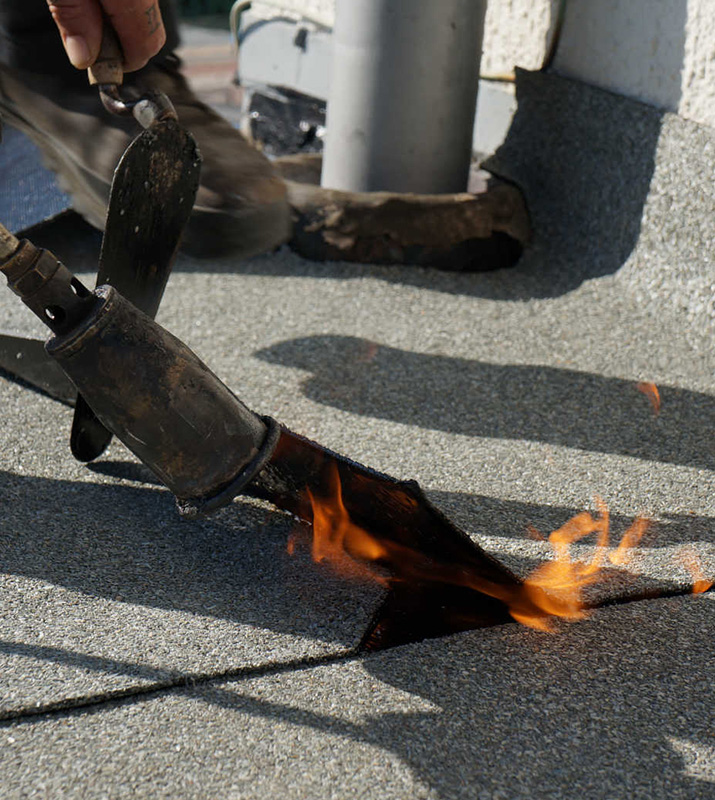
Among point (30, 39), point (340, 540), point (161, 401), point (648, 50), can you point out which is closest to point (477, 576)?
point (340, 540)

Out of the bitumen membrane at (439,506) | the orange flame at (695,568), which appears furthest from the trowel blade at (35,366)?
the orange flame at (695,568)

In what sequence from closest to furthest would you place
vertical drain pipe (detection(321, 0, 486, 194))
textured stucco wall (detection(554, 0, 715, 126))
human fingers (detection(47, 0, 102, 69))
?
human fingers (detection(47, 0, 102, 69))
textured stucco wall (detection(554, 0, 715, 126))
vertical drain pipe (detection(321, 0, 486, 194))

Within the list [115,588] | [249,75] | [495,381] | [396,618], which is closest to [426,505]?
[396,618]

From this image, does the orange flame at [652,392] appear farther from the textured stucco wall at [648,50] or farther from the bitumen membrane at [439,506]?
the textured stucco wall at [648,50]

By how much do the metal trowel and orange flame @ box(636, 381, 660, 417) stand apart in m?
A: 1.34

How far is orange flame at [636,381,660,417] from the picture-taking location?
9.16 feet

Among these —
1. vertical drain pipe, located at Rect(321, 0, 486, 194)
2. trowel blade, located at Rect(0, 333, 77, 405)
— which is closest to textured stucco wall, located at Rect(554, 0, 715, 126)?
vertical drain pipe, located at Rect(321, 0, 486, 194)

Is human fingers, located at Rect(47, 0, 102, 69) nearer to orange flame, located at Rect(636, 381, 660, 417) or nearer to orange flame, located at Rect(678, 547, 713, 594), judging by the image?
orange flame, located at Rect(678, 547, 713, 594)

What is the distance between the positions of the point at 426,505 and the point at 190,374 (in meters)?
0.48

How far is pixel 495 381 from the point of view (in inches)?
115

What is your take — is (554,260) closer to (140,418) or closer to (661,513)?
(661,513)

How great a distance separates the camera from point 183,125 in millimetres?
2812

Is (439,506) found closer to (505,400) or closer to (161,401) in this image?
(505,400)

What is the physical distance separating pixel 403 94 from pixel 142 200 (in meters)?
1.87
